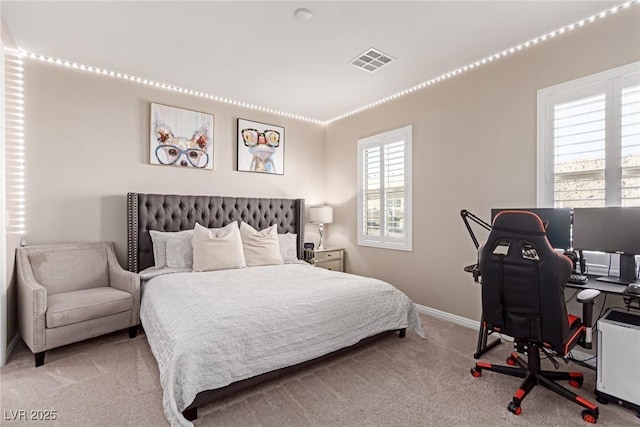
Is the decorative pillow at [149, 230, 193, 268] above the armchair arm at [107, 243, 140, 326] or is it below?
above

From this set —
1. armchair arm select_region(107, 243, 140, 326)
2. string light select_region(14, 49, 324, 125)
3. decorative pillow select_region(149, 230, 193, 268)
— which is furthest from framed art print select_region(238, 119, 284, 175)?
armchair arm select_region(107, 243, 140, 326)

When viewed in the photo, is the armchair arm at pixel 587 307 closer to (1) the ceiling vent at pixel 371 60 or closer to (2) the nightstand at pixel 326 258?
(1) the ceiling vent at pixel 371 60

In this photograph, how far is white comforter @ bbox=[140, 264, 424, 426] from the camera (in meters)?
1.83

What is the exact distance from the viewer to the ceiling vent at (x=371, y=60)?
3.00 meters

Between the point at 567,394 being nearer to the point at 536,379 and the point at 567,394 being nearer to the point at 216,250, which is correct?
the point at 536,379

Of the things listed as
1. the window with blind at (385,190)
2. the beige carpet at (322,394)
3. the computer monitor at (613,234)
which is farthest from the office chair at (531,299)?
the window with blind at (385,190)

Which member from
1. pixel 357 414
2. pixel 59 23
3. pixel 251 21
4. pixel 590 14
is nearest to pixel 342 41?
pixel 251 21

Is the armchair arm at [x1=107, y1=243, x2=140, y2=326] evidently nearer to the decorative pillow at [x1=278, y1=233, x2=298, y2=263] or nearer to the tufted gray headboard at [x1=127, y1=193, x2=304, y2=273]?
the tufted gray headboard at [x1=127, y1=193, x2=304, y2=273]

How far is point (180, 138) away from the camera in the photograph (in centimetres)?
388

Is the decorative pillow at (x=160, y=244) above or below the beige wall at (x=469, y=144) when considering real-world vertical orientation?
below

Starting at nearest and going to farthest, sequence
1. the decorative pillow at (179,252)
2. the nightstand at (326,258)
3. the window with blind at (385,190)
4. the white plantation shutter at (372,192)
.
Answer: the decorative pillow at (179,252) < the window with blind at (385,190) < the white plantation shutter at (372,192) < the nightstand at (326,258)

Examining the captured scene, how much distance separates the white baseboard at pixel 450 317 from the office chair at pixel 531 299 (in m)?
1.10

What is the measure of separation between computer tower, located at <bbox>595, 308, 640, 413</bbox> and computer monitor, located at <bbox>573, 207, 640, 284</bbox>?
355 millimetres

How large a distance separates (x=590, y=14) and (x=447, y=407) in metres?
3.10
